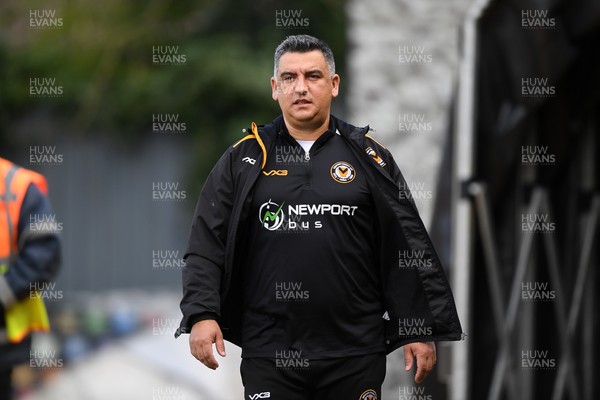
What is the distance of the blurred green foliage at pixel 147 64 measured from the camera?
12.9m

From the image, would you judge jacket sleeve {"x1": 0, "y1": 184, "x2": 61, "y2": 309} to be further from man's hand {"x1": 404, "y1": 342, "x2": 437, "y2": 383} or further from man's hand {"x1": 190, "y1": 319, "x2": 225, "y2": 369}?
man's hand {"x1": 404, "y1": 342, "x2": 437, "y2": 383}

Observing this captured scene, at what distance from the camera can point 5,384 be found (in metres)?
5.18

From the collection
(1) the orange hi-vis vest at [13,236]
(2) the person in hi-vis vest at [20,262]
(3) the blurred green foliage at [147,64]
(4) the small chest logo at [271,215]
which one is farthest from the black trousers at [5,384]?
(3) the blurred green foliage at [147,64]

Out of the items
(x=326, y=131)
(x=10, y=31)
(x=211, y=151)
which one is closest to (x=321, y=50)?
(x=326, y=131)

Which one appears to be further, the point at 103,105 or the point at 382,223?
the point at 103,105

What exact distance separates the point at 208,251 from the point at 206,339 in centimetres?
36

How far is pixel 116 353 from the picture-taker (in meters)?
10.3

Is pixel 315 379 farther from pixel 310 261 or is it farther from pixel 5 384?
pixel 5 384

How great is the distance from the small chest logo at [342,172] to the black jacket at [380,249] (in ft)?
0.20

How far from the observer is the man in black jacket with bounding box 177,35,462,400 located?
13.5ft

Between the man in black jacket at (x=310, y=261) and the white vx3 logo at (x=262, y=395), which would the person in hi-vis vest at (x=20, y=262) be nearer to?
the man in black jacket at (x=310, y=261)

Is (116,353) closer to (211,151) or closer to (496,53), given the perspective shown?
(211,151)

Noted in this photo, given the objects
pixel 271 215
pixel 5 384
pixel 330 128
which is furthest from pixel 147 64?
pixel 271 215

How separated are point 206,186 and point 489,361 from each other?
8.79 feet
